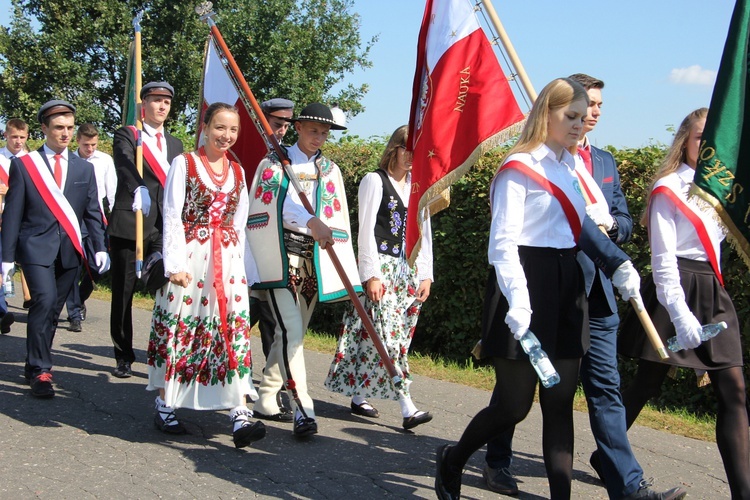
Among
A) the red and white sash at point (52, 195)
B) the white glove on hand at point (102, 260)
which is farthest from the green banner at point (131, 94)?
the white glove on hand at point (102, 260)

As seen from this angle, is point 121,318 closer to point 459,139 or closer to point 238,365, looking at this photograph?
point 238,365

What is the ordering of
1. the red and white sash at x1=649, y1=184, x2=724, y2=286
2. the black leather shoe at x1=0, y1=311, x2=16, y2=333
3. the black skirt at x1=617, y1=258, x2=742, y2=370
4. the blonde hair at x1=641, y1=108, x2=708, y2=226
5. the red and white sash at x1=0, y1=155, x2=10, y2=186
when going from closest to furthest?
the black skirt at x1=617, y1=258, x2=742, y2=370 < the red and white sash at x1=649, y1=184, x2=724, y2=286 < the blonde hair at x1=641, y1=108, x2=708, y2=226 < the black leather shoe at x1=0, y1=311, x2=16, y2=333 < the red and white sash at x1=0, y1=155, x2=10, y2=186

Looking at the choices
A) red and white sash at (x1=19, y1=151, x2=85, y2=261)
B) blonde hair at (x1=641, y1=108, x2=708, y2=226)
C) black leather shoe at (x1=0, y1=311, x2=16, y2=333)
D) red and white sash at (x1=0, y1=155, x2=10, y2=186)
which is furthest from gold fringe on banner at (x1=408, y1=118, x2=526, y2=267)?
red and white sash at (x1=0, y1=155, x2=10, y2=186)

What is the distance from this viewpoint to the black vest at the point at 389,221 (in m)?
5.82

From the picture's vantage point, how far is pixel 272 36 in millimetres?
21562

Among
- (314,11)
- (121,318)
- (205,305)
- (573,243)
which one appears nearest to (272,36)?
(314,11)

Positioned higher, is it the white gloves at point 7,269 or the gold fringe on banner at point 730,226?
the gold fringe on banner at point 730,226

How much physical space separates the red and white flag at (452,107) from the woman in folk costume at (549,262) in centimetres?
86

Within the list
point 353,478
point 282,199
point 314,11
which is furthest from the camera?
point 314,11

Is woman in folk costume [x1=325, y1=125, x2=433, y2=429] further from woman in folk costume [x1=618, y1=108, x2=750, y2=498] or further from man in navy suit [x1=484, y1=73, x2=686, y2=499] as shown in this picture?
woman in folk costume [x1=618, y1=108, x2=750, y2=498]

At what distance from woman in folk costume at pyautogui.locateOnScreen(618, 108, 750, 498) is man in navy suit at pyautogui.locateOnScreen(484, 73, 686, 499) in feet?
0.79

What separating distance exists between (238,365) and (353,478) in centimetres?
108

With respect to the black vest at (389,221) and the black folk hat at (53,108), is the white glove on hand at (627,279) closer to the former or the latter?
the black vest at (389,221)

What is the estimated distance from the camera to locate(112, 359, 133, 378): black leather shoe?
6961mm
